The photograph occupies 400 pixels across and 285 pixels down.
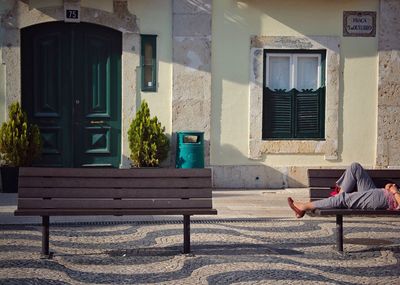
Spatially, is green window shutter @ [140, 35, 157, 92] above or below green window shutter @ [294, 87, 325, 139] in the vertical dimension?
above

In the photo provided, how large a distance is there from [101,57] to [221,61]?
7.20ft

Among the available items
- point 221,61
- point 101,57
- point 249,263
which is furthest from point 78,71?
point 249,263

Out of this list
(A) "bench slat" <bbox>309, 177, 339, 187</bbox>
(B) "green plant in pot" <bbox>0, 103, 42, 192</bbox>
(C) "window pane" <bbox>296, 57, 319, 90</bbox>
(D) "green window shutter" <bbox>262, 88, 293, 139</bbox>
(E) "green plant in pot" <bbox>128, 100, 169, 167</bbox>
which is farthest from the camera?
(C) "window pane" <bbox>296, 57, 319, 90</bbox>

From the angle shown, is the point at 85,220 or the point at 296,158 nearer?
the point at 85,220

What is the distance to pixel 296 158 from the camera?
12.3 meters

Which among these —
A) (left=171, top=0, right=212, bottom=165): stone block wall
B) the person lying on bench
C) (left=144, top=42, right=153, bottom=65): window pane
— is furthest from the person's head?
(left=144, top=42, right=153, bottom=65): window pane

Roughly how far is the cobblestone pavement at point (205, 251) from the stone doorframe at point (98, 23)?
3002mm

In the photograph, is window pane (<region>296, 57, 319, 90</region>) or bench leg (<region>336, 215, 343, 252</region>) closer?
bench leg (<region>336, 215, 343, 252</region>)

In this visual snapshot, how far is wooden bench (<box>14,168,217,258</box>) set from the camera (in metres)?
6.46

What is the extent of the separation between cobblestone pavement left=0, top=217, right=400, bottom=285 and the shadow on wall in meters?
3.40

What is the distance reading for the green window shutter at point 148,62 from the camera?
38.7 ft

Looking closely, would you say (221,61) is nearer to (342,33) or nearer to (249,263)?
(342,33)

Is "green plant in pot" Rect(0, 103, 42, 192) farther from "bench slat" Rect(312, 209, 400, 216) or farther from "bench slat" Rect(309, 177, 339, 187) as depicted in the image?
"bench slat" Rect(312, 209, 400, 216)

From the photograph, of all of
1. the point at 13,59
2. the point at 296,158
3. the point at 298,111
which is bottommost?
the point at 296,158
